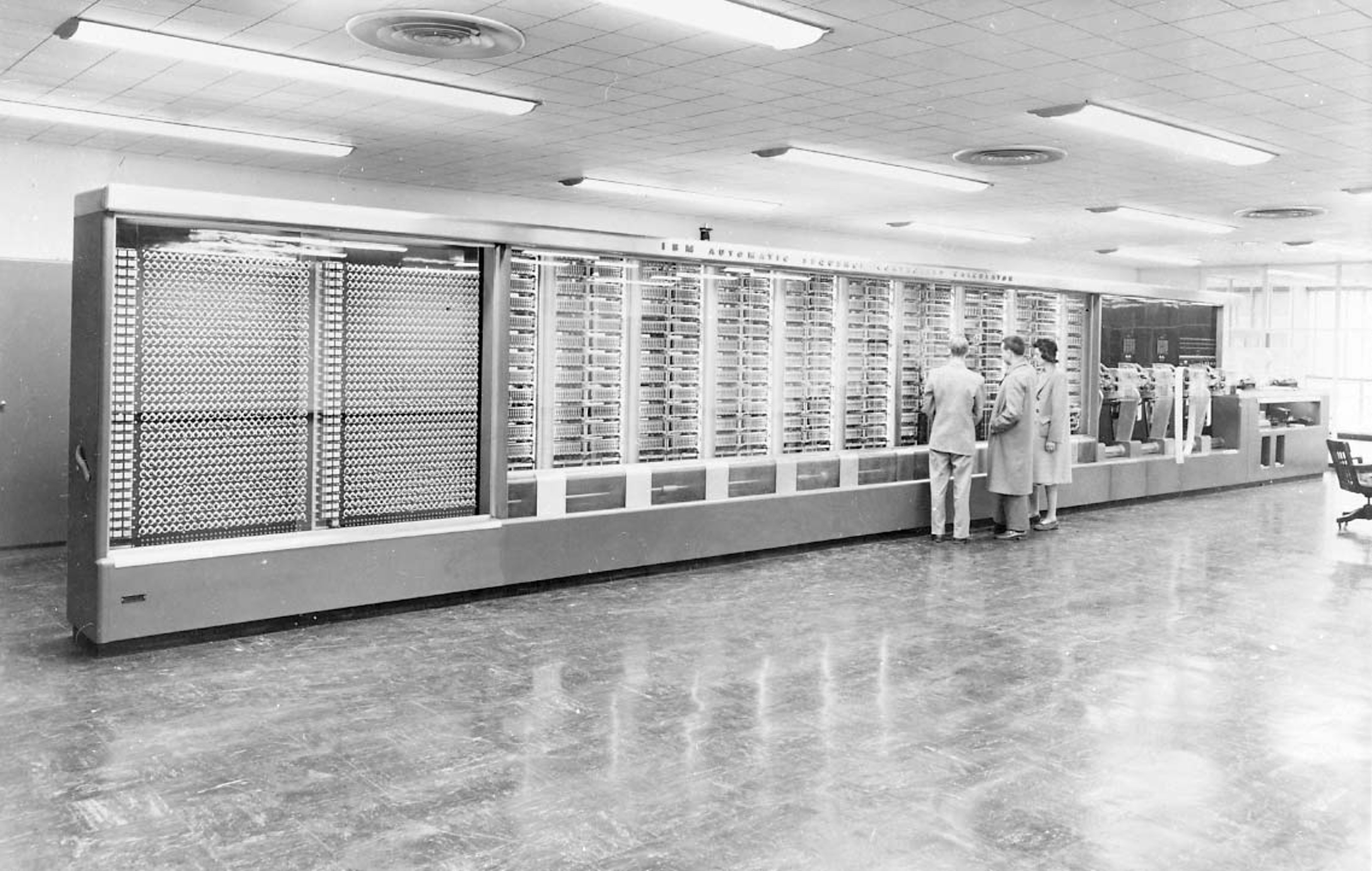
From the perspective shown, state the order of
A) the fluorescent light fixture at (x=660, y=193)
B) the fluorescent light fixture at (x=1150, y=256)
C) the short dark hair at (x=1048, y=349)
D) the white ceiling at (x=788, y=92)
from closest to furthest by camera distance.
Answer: the white ceiling at (x=788, y=92) < the short dark hair at (x=1048, y=349) < the fluorescent light fixture at (x=660, y=193) < the fluorescent light fixture at (x=1150, y=256)

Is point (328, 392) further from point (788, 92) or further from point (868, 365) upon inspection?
point (868, 365)

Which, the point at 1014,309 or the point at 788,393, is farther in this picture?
the point at 1014,309

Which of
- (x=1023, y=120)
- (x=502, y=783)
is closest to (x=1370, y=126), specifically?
(x=1023, y=120)

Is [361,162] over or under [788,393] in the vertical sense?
over

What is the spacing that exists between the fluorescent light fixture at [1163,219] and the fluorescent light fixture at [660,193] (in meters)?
3.97

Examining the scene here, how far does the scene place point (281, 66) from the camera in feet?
23.4

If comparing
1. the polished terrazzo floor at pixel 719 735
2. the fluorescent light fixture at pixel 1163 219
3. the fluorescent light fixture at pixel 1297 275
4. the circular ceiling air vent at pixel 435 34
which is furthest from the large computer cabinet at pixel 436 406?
the fluorescent light fixture at pixel 1297 275

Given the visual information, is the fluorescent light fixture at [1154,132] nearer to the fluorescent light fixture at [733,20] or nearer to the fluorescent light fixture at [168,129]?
the fluorescent light fixture at [733,20]

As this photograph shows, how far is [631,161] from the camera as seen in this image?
34.6ft

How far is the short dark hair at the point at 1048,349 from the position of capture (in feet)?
31.8

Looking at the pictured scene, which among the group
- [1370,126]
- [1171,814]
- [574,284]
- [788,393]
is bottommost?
[1171,814]

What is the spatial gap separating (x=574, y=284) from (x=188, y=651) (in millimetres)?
3404

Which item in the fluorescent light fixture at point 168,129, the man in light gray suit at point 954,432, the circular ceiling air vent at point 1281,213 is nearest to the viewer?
the fluorescent light fixture at point 168,129

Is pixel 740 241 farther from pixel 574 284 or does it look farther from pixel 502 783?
pixel 502 783
